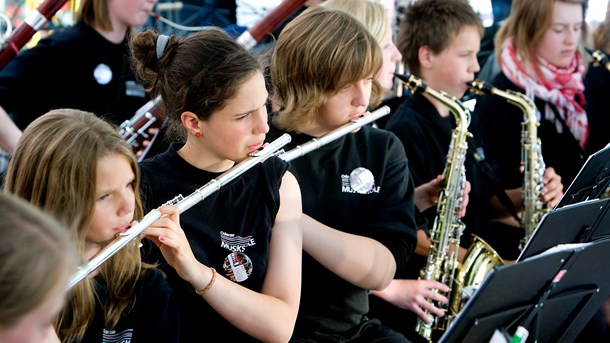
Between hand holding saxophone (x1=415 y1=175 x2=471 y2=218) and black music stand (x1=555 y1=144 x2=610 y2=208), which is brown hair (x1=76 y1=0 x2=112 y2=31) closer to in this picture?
hand holding saxophone (x1=415 y1=175 x2=471 y2=218)

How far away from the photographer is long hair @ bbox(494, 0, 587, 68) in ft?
12.5

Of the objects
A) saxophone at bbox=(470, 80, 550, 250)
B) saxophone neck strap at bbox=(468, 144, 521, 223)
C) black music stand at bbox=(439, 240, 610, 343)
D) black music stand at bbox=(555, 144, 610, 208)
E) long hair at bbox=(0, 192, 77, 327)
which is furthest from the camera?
saxophone at bbox=(470, 80, 550, 250)

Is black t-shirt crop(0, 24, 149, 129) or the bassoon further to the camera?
black t-shirt crop(0, 24, 149, 129)

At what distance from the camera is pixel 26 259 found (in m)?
1.13

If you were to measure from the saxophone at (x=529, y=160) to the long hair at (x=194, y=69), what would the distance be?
148cm

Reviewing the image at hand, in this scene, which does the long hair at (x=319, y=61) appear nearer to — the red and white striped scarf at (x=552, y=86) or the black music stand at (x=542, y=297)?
the black music stand at (x=542, y=297)

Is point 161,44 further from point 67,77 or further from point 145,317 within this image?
point 67,77

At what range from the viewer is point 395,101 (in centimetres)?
334

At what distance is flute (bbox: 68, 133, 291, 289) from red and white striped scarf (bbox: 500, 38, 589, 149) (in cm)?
194

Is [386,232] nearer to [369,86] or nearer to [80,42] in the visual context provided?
[369,86]

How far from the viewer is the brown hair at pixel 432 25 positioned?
334cm

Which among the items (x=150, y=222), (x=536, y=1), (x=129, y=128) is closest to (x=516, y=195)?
(x=536, y=1)

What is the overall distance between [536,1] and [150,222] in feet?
Answer: 8.53

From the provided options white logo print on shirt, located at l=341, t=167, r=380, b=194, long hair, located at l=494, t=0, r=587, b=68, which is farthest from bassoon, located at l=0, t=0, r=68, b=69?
long hair, located at l=494, t=0, r=587, b=68
